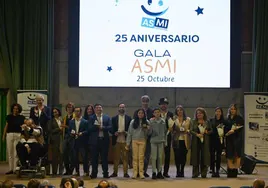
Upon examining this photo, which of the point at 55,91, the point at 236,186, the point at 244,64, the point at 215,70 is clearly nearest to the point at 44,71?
the point at 55,91

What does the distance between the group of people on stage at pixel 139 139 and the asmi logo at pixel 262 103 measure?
81.4 inches

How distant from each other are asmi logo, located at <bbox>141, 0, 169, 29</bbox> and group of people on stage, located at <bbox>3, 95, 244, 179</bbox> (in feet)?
9.20

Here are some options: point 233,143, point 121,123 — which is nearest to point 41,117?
point 121,123

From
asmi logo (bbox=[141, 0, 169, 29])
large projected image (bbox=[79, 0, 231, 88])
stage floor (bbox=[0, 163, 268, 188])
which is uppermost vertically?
asmi logo (bbox=[141, 0, 169, 29])

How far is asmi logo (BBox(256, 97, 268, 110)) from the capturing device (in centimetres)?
1146

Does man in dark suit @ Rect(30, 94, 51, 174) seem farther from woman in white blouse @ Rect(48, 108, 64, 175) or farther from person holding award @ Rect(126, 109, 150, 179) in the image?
person holding award @ Rect(126, 109, 150, 179)

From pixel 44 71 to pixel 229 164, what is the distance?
486 centimetres

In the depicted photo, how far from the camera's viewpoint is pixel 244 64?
40.7 ft

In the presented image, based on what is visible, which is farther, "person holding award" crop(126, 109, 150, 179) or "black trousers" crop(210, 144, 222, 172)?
"black trousers" crop(210, 144, 222, 172)

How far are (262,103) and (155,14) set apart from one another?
9.93 feet

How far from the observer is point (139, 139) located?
930 centimetres

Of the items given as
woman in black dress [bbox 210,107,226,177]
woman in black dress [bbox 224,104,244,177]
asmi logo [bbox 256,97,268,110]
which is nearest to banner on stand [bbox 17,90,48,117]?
woman in black dress [bbox 210,107,226,177]

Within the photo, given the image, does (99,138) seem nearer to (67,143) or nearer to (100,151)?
(100,151)

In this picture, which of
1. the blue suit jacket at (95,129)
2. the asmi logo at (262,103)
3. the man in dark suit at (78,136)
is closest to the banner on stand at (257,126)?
the asmi logo at (262,103)
